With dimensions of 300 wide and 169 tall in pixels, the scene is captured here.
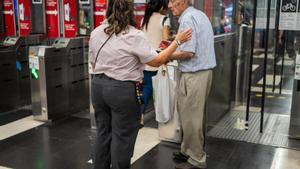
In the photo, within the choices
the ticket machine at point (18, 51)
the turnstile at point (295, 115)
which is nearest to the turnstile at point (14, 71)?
the ticket machine at point (18, 51)

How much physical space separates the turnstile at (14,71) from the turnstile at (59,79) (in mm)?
747

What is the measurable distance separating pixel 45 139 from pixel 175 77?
166cm

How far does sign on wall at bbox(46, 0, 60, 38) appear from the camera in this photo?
19.3 feet

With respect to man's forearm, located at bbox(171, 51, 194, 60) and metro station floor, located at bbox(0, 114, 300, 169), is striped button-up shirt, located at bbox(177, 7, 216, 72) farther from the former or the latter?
metro station floor, located at bbox(0, 114, 300, 169)

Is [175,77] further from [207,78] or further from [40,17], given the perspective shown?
[40,17]

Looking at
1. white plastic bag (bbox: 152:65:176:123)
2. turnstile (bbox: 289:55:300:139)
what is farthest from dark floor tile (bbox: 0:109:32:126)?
turnstile (bbox: 289:55:300:139)

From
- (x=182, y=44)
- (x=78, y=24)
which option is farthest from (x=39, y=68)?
(x=182, y=44)

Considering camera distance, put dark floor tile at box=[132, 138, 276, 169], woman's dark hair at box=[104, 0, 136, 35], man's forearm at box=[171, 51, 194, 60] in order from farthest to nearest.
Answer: dark floor tile at box=[132, 138, 276, 169], man's forearm at box=[171, 51, 194, 60], woman's dark hair at box=[104, 0, 136, 35]

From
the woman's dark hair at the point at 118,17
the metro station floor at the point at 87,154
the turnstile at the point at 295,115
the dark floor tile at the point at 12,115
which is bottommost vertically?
the metro station floor at the point at 87,154

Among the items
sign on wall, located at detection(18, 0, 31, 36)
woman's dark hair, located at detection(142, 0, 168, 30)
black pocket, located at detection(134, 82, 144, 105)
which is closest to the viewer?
black pocket, located at detection(134, 82, 144, 105)

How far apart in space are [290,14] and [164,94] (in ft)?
5.35

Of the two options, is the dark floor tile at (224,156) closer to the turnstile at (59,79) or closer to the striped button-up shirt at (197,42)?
the striped button-up shirt at (197,42)

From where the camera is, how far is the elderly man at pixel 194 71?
2980mm

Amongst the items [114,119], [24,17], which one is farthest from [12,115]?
[114,119]
